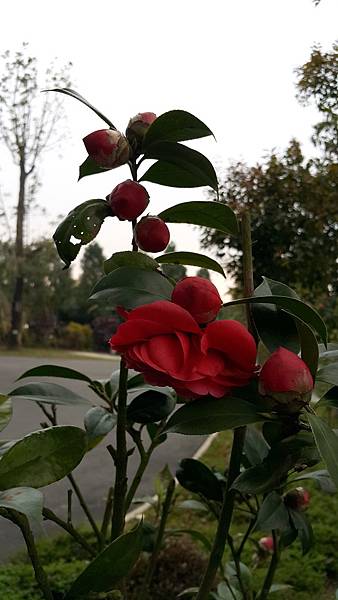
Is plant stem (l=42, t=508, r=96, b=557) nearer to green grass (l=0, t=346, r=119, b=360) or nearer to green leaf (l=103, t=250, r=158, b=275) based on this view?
green leaf (l=103, t=250, r=158, b=275)

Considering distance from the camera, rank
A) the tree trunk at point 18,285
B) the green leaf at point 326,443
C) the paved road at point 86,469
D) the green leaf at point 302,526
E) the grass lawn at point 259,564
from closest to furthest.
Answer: the green leaf at point 326,443, the green leaf at point 302,526, the grass lawn at point 259,564, the paved road at point 86,469, the tree trunk at point 18,285

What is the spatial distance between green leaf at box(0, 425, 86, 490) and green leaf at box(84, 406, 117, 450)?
17cm

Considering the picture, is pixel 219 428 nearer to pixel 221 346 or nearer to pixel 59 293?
pixel 221 346

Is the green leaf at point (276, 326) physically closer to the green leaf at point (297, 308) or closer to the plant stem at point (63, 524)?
the green leaf at point (297, 308)

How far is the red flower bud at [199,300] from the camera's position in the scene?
0.46 metres

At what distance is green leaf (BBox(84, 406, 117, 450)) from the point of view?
662mm

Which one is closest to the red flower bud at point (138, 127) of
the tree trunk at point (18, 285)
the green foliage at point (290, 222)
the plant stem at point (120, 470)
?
the plant stem at point (120, 470)

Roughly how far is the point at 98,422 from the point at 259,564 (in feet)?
5.79

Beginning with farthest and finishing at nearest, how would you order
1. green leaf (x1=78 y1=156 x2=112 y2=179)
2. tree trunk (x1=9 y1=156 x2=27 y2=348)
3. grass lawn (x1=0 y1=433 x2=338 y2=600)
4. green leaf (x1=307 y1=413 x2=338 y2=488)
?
tree trunk (x1=9 y1=156 x2=27 y2=348) < grass lawn (x1=0 y1=433 x2=338 y2=600) < green leaf (x1=78 y1=156 x2=112 y2=179) < green leaf (x1=307 y1=413 x2=338 y2=488)

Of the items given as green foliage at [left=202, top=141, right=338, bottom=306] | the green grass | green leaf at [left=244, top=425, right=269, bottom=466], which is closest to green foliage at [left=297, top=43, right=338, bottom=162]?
green foliage at [left=202, top=141, right=338, bottom=306]

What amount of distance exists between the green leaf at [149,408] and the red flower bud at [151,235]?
0.54ft

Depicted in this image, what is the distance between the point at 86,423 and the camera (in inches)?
26.7

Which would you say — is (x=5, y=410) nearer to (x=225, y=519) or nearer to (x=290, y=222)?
(x=225, y=519)

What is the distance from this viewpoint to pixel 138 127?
55 cm
